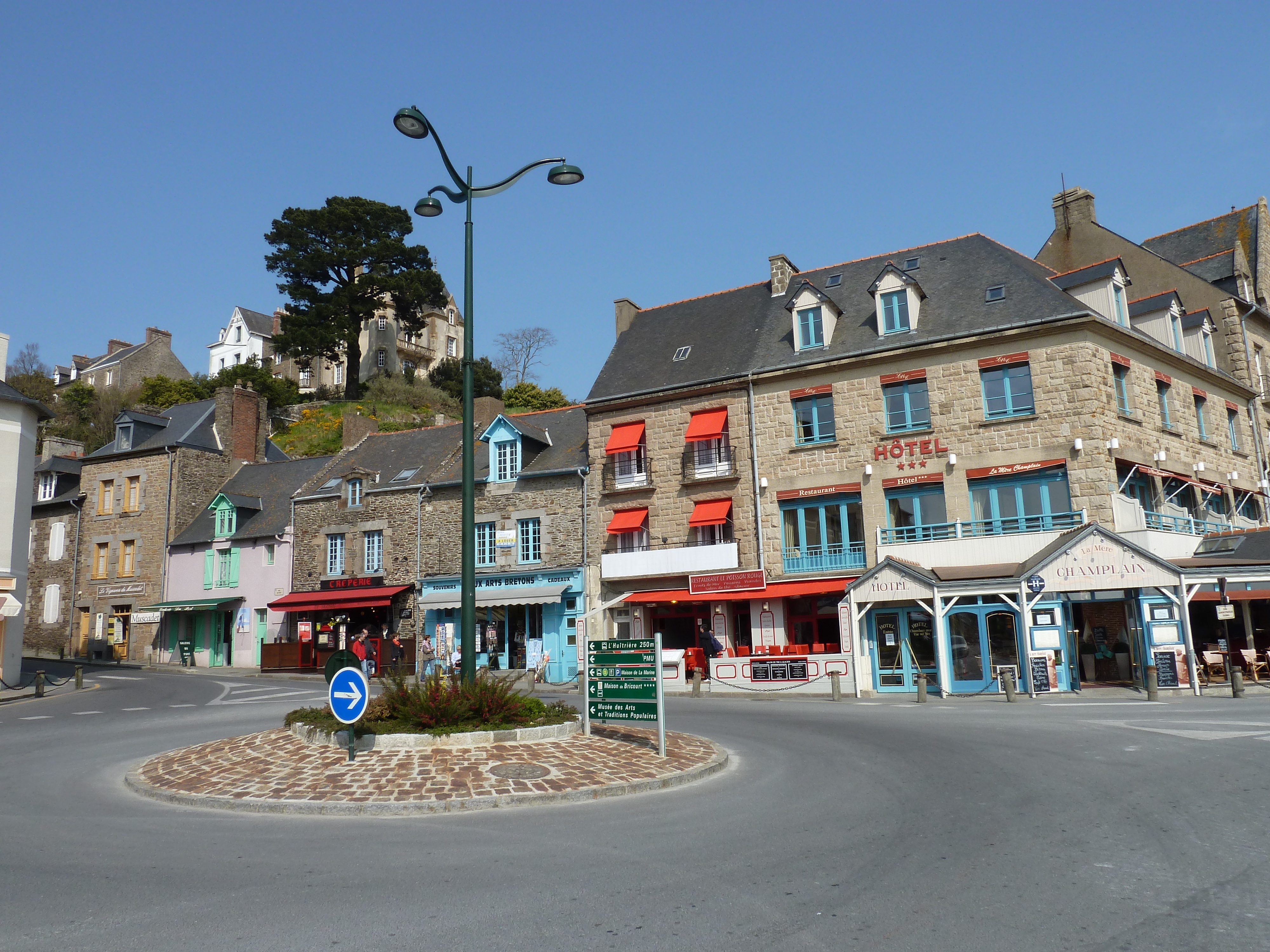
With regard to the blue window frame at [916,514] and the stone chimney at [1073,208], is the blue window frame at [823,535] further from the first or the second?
the stone chimney at [1073,208]

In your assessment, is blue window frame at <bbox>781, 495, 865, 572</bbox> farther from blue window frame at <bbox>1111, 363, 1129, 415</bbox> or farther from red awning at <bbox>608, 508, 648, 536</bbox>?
blue window frame at <bbox>1111, 363, 1129, 415</bbox>

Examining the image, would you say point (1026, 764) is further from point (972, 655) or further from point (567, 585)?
point (567, 585)

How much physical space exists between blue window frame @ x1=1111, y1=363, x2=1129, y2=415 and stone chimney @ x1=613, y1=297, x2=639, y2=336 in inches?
637

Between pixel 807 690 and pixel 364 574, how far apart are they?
17.9 m

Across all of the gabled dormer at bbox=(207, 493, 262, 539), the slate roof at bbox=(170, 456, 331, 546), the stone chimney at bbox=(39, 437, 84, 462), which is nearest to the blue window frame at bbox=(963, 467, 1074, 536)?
the slate roof at bbox=(170, 456, 331, 546)

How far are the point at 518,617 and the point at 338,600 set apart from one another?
6.64 m

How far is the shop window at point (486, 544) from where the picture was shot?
31.8 m

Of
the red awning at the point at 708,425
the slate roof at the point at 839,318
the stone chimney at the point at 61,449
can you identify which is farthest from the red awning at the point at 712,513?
the stone chimney at the point at 61,449

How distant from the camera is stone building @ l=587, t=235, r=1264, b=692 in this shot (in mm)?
22500

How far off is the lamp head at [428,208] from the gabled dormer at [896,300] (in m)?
17.4

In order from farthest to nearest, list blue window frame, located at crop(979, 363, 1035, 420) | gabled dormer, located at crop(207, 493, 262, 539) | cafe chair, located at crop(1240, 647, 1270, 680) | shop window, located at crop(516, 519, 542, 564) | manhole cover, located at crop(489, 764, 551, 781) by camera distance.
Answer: gabled dormer, located at crop(207, 493, 262, 539), shop window, located at crop(516, 519, 542, 564), blue window frame, located at crop(979, 363, 1035, 420), cafe chair, located at crop(1240, 647, 1270, 680), manhole cover, located at crop(489, 764, 551, 781)

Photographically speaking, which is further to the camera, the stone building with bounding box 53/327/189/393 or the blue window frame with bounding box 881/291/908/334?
the stone building with bounding box 53/327/189/393

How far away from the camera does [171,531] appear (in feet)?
126

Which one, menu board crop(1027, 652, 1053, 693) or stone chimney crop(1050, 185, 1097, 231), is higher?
stone chimney crop(1050, 185, 1097, 231)
